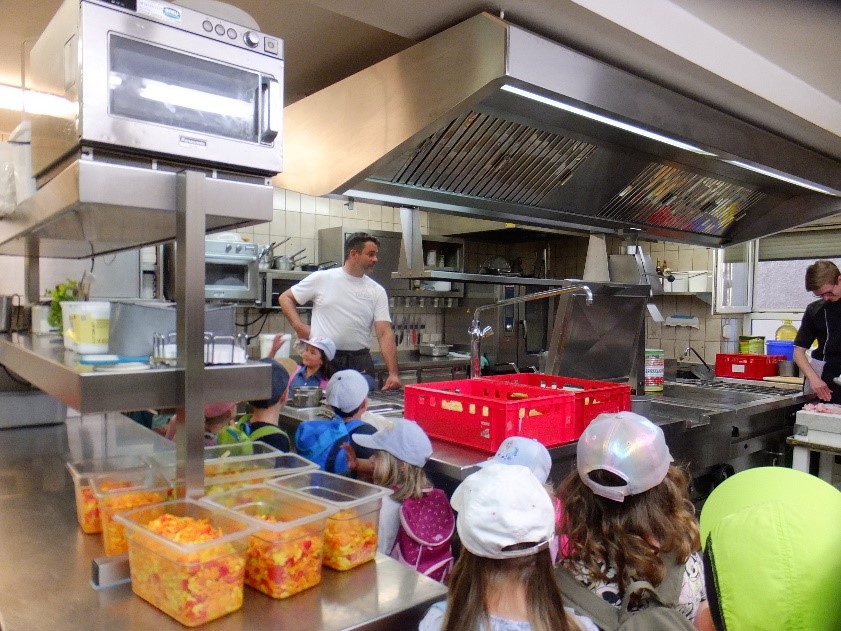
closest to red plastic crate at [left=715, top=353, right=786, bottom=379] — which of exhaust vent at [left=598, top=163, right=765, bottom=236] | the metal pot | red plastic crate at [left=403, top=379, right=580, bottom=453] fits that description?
exhaust vent at [left=598, top=163, right=765, bottom=236]

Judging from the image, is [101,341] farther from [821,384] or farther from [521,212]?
[821,384]

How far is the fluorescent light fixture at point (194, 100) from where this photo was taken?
1.17 meters

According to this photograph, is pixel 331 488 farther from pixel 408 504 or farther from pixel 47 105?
pixel 47 105

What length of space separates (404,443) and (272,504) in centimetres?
72

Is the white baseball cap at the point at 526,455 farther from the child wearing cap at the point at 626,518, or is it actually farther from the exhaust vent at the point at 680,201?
the exhaust vent at the point at 680,201

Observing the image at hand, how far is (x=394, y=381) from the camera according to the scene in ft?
12.4

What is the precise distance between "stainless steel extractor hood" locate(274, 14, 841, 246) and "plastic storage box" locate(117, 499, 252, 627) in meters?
1.36

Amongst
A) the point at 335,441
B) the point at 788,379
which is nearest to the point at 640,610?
the point at 335,441

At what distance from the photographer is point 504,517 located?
41.6 inches

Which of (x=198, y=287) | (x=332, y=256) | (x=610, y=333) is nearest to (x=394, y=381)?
(x=610, y=333)

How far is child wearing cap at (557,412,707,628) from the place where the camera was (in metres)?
1.40

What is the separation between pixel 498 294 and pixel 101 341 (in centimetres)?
526

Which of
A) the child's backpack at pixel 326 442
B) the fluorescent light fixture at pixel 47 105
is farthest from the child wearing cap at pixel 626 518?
the fluorescent light fixture at pixel 47 105

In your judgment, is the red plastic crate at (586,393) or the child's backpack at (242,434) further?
the red plastic crate at (586,393)
